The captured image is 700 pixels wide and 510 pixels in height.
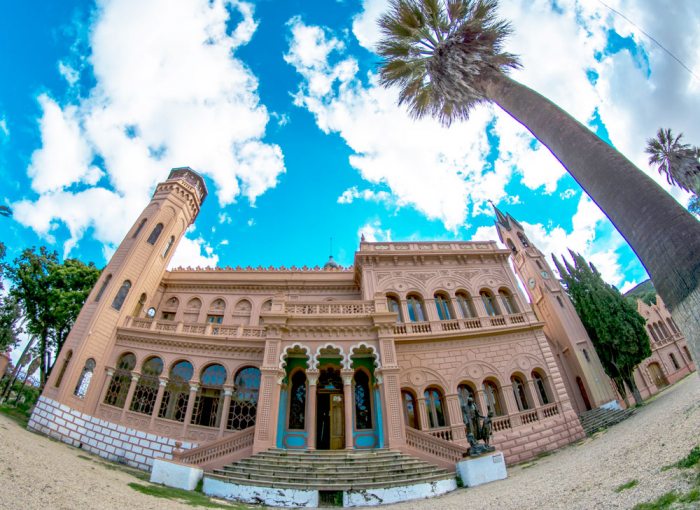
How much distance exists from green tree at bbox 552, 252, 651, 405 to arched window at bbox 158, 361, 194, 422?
83.2ft

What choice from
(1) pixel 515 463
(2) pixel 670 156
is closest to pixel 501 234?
(2) pixel 670 156

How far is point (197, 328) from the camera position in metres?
17.8

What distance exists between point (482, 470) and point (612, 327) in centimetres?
1715

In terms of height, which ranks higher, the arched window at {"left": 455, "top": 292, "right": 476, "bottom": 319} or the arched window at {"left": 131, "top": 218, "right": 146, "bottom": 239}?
the arched window at {"left": 131, "top": 218, "right": 146, "bottom": 239}

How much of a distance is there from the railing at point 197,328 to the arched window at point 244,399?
1.88 m

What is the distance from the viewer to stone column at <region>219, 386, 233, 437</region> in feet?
48.8

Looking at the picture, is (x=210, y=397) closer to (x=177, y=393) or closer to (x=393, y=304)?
(x=177, y=393)

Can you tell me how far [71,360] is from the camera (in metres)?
15.9

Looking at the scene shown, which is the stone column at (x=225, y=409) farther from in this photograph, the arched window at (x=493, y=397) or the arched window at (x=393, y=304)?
the arched window at (x=493, y=397)

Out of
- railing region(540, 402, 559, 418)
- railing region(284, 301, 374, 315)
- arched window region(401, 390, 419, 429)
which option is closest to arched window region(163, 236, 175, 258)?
railing region(284, 301, 374, 315)

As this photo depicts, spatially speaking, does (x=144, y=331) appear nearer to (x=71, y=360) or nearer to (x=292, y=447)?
(x=71, y=360)

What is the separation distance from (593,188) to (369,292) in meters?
14.5

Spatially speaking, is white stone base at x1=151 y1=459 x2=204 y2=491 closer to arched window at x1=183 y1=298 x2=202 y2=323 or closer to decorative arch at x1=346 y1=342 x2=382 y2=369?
decorative arch at x1=346 y1=342 x2=382 y2=369

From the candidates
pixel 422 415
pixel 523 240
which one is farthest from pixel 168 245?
pixel 523 240
